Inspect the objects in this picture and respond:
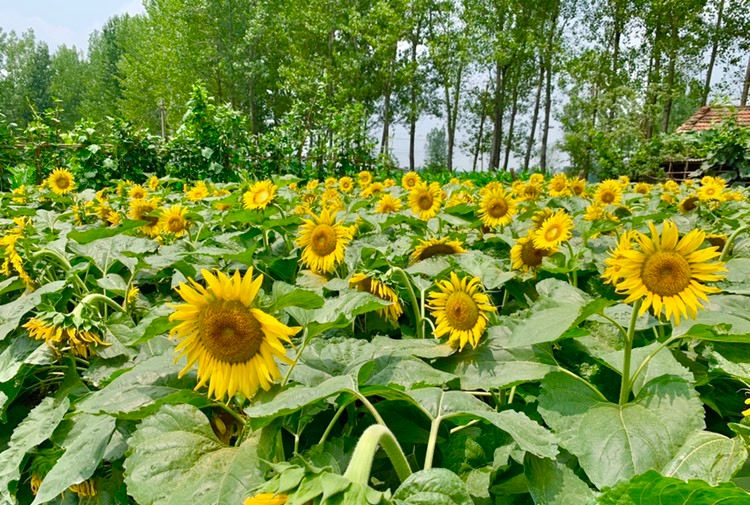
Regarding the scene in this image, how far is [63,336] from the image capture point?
1.18m

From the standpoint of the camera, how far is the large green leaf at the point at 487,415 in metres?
0.70

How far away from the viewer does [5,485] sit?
0.98 metres

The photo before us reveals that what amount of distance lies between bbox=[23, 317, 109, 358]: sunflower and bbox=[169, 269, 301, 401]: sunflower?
459mm

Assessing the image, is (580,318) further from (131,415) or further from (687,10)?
(687,10)

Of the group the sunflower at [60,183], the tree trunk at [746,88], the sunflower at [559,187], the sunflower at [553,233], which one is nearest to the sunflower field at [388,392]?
the sunflower at [553,233]

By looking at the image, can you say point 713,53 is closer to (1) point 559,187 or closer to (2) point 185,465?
(1) point 559,187

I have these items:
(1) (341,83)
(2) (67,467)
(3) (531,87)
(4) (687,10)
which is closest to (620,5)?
(4) (687,10)

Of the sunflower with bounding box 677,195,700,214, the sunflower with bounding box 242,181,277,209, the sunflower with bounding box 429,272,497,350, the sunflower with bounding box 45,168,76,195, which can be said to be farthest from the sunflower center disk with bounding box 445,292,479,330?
the sunflower with bounding box 45,168,76,195

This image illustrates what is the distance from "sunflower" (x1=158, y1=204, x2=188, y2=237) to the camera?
219 centimetres

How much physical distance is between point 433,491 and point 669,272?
66 cm

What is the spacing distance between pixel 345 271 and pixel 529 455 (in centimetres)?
105

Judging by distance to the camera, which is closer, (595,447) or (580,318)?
(595,447)

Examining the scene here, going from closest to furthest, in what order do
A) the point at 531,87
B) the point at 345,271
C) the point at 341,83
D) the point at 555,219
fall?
1. the point at 345,271
2. the point at 555,219
3. the point at 341,83
4. the point at 531,87

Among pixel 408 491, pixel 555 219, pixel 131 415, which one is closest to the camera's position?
pixel 408 491
